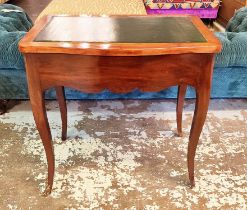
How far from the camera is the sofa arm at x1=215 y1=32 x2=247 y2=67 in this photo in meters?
1.75

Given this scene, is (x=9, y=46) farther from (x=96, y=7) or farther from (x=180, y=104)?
(x=96, y=7)

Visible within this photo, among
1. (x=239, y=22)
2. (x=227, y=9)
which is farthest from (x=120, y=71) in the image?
(x=227, y=9)

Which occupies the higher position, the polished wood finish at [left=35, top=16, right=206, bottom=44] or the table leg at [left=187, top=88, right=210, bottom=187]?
the polished wood finish at [left=35, top=16, right=206, bottom=44]

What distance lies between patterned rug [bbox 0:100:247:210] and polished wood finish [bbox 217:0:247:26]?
7.01ft

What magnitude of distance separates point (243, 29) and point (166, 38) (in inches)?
51.7

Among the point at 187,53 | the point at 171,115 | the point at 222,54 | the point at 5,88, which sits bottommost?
the point at 171,115

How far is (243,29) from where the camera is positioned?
2133mm

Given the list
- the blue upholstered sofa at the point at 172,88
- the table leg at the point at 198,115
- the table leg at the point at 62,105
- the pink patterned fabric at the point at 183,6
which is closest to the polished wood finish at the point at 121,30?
the table leg at the point at 198,115

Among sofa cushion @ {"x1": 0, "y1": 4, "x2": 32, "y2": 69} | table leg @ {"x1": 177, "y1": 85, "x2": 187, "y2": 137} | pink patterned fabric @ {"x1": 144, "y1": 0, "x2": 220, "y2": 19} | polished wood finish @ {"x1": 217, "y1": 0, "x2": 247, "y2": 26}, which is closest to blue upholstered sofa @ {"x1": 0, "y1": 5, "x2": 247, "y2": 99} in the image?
sofa cushion @ {"x1": 0, "y1": 4, "x2": 32, "y2": 69}

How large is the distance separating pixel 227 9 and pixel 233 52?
2639mm

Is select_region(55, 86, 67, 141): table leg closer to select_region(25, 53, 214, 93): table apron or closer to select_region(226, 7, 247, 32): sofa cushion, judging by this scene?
select_region(25, 53, 214, 93): table apron

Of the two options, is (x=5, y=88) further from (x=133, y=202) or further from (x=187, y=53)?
(x=187, y=53)

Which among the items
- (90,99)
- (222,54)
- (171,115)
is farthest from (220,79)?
(90,99)

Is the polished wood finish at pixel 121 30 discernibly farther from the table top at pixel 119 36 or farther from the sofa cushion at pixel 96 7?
the sofa cushion at pixel 96 7
